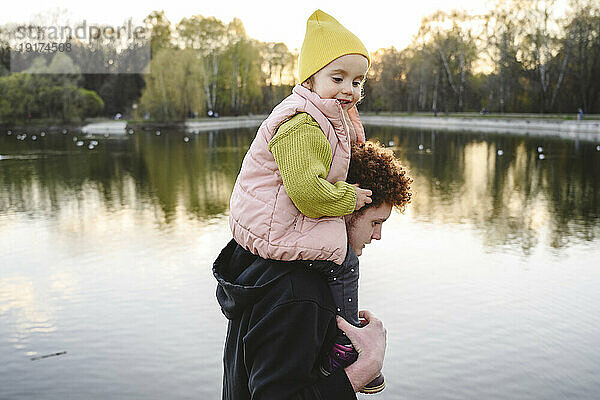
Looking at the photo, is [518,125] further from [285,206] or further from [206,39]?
[285,206]

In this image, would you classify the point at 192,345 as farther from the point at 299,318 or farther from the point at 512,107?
the point at 512,107

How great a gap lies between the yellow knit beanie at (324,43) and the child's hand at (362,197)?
0.37 metres

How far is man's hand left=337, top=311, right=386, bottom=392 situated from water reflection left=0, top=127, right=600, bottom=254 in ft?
25.8

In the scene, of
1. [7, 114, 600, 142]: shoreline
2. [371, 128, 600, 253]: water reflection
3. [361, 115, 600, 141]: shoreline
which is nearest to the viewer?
[371, 128, 600, 253]: water reflection

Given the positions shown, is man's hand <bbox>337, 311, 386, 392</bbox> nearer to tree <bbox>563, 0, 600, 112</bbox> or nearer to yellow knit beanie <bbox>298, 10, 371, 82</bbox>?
yellow knit beanie <bbox>298, 10, 371, 82</bbox>

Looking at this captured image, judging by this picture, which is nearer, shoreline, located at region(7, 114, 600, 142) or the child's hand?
the child's hand

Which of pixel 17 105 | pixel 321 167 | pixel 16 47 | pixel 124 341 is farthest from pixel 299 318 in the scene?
pixel 16 47

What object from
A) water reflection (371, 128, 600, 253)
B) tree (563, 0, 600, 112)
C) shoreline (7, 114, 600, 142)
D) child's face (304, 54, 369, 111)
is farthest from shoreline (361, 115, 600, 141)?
child's face (304, 54, 369, 111)

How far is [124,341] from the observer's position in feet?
18.2

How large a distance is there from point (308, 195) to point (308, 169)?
0.06m

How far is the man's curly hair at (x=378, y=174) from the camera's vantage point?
1.64m

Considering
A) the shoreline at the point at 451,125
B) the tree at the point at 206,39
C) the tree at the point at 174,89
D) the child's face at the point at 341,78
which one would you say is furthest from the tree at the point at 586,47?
the child's face at the point at 341,78

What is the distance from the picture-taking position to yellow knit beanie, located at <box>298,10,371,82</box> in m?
1.71

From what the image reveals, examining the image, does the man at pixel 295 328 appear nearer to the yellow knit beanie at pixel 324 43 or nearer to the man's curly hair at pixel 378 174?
the man's curly hair at pixel 378 174
